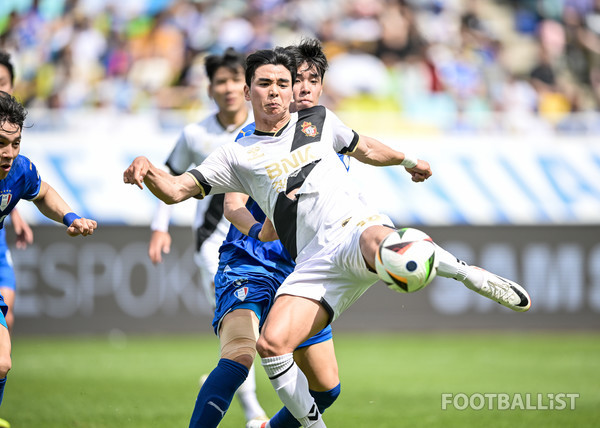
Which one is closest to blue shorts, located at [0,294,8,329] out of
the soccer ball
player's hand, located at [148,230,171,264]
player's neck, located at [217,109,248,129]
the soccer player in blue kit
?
the soccer player in blue kit

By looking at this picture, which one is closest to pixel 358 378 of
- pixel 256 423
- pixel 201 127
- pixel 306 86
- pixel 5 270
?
pixel 256 423

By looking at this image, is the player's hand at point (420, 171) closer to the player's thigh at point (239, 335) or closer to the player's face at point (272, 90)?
the player's face at point (272, 90)

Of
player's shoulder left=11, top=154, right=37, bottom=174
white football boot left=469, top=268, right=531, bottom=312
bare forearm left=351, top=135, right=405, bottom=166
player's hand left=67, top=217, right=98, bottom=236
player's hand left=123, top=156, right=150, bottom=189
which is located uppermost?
player's hand left=123, top=156, right=150, bottom=189

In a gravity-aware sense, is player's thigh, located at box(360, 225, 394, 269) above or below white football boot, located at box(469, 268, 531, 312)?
above

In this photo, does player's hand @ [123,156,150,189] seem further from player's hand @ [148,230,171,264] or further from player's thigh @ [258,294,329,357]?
player's hand @ [148,230,171,264]

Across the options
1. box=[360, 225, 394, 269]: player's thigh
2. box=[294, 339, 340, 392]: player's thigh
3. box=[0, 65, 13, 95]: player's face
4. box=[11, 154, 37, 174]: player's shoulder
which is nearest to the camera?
box=[360, 225, 394, 269]: player's thigh

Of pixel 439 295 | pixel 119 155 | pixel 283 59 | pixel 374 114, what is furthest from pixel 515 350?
pixel 283 59

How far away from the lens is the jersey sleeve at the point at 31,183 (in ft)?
18.0

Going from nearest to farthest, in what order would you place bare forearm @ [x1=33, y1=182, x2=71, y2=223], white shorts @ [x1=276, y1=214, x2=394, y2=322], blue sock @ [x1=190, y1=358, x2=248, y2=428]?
white shorts @ [x1=276, y1=214, x2=394, y2=322] < blue sock @ [x1=190, y1=358, x2=248, y2=428] < bare forearm @ [x1=33, y1=182, x2=71, y2=223]

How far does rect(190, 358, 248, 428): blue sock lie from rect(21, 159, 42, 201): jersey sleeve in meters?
1.88

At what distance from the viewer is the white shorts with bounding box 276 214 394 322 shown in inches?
182

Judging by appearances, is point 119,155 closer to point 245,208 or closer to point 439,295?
point 439,295

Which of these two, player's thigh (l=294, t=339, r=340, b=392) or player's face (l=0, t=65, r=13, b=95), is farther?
player's face (l=0, t=65, r=13, b=95)

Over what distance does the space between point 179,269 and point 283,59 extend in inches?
337
